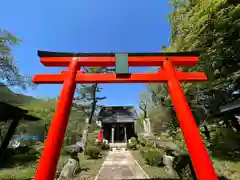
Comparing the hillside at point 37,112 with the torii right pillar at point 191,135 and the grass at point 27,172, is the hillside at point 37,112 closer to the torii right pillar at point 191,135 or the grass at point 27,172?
the grass at point 27,172

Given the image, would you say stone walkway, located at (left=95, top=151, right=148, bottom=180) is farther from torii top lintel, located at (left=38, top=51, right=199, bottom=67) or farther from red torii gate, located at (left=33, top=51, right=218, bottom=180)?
torii top lintel, located at (left=38, top=51, right=199, bottom=67)

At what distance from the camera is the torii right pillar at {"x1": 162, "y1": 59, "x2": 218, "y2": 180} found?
258 cm

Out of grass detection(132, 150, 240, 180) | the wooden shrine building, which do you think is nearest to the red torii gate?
grass detection(132, 150, 240, 180)

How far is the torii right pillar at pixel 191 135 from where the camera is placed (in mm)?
2576

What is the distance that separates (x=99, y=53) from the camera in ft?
13.0

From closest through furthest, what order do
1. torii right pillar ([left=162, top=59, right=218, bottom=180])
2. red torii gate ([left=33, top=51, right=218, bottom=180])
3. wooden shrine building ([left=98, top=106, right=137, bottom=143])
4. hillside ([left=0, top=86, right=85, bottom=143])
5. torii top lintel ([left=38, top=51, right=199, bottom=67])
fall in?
torii right pillar ([left=162, top=59, right=218, bottom=180]) < red torii gate ([left=33, top=51, right=218, bottom=180]) < torii top lintel ([left=38, top=51, right=199, bottom=67]) < hillside ([left=0, top=86, right=85, bottom=143]) < wooden shrine building ([left=98, top=106, right=137, bottom=143])

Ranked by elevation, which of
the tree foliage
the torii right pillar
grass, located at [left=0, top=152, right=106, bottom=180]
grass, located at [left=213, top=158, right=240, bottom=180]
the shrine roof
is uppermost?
the shrine roof

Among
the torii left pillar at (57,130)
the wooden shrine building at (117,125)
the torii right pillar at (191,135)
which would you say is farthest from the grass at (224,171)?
the wooden shrine building at (117,125)

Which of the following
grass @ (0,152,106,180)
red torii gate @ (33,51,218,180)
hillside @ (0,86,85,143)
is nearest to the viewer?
red torii gate @ (33,51,218,180)

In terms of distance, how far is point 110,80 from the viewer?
12.1 ft

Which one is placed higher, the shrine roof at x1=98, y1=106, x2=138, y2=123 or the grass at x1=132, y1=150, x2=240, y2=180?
the shrine roof at x1=98, y1=106, x2=138, y2=123

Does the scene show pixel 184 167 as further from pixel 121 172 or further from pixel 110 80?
pixel 110 80

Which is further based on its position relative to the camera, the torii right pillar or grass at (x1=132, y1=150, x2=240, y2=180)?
grass at (x1=132, y1=150, x2=240, y2=180)

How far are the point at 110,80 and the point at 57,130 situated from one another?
159 centimetres
